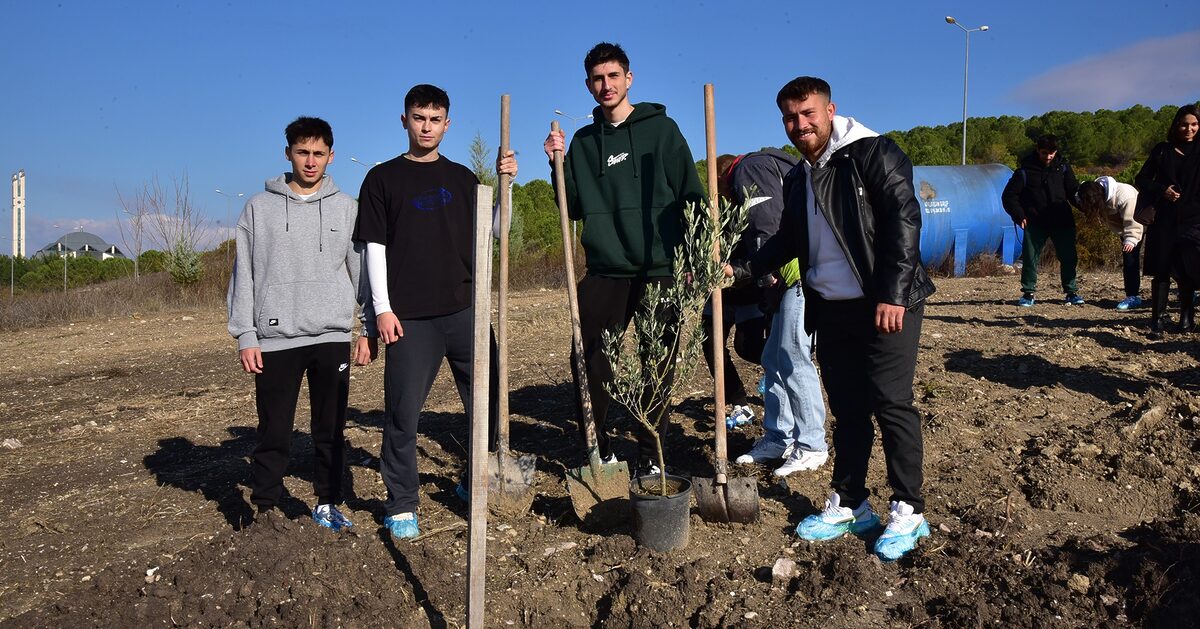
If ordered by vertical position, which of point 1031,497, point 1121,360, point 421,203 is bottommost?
point 1031,497

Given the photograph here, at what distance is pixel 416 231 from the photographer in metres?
3.63

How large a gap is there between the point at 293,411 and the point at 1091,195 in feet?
29.2

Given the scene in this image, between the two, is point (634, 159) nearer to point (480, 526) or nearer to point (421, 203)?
point (421, 203)

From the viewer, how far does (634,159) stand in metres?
3.89

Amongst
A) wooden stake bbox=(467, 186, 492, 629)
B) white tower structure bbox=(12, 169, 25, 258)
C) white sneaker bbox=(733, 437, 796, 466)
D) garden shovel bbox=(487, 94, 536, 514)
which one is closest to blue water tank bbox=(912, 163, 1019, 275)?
white sneaker bbox=(733, 437, 796, 466)

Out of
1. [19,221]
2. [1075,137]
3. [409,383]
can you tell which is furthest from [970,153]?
[19,221]

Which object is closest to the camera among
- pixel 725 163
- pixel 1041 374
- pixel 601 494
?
pixel 601 494

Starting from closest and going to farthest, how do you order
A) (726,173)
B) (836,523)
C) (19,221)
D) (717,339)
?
(836,523)
(717,339)
(726,173)
(19,221)

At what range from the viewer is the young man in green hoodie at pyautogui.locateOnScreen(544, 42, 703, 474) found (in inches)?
152

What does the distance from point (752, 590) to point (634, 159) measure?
1926 mm

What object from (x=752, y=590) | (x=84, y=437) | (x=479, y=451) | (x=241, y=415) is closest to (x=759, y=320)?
(x=752, y=590)

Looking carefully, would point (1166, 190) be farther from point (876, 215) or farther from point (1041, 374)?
point (876, 215)

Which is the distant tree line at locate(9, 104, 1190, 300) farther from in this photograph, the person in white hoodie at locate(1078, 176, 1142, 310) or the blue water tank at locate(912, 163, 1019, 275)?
the person in white hoodie at locate(1078, 176, 1142, 310)

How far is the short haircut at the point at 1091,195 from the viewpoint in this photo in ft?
30.2
